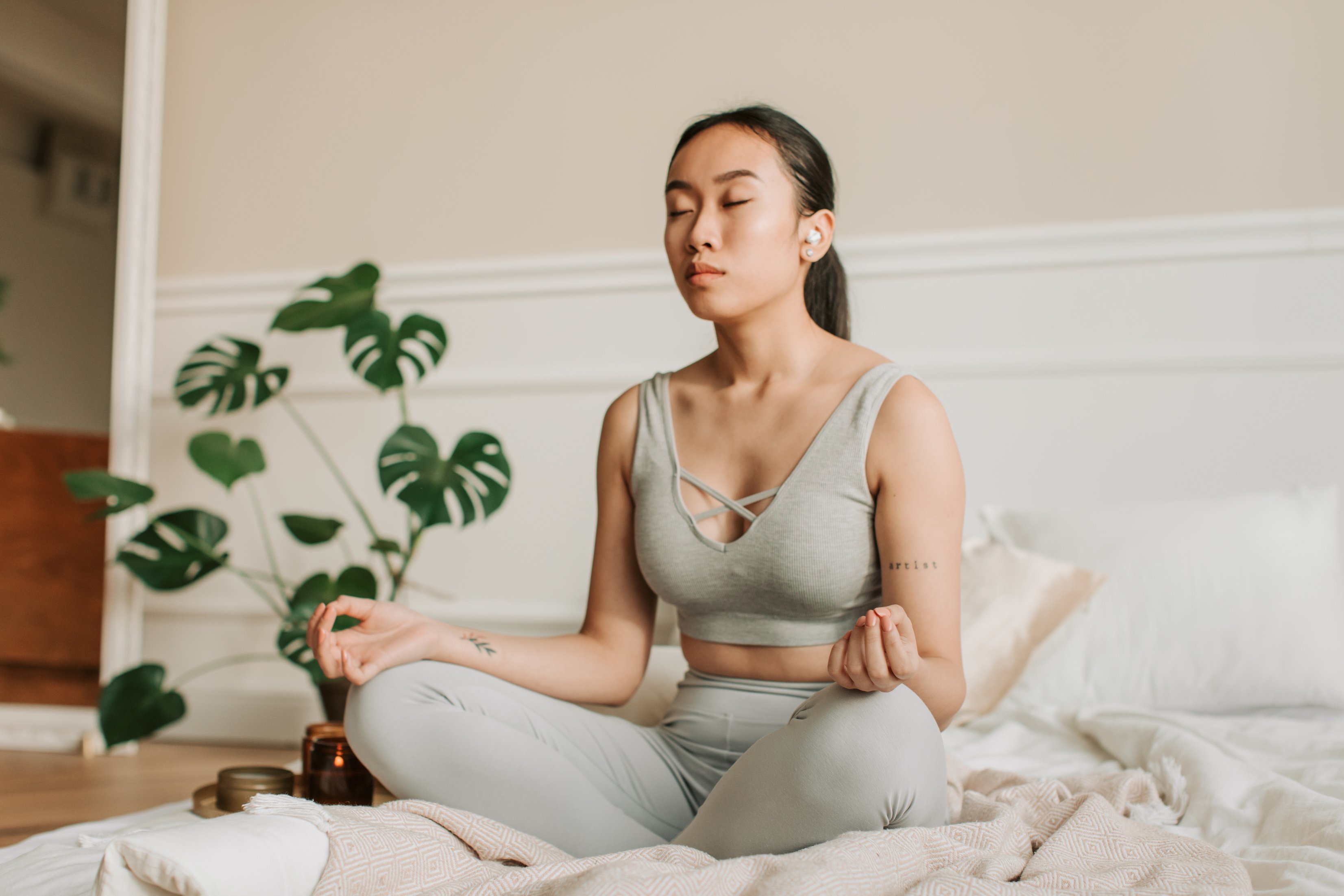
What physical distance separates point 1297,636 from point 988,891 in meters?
1.24

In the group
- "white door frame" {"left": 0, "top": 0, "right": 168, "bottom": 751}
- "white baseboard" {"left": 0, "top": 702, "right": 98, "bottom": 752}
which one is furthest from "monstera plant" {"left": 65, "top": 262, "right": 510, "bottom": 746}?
"white baseboard" {"left": 0, "top": 702, "right": 98, "bottom": 752}

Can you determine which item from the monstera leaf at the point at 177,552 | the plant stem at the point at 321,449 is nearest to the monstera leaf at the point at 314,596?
the monstera leaf at the point at 177,552

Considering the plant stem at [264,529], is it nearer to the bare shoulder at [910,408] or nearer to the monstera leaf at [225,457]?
the monstera leaf at [225,457]

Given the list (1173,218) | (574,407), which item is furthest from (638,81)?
(1173,218)

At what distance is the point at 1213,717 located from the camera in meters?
1.66

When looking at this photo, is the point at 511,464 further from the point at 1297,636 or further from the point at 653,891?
the point at 653,891

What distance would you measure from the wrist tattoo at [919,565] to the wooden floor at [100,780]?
1494 millimetres

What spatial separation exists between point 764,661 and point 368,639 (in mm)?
449

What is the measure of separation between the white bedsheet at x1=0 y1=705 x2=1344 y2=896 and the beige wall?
3.95ft

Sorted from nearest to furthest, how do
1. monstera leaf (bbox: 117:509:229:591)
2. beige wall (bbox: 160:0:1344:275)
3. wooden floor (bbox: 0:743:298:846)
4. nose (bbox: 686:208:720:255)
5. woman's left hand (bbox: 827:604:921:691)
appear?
woman's left hand (bbox: 827:604:921:691), nose (bbox: 686:208:720:255), wooden floor (bbox: 0:743:298:846), beige wall (bbox: 160:0:1344:275), monstera leaf (bbox: 117:509:229:591)

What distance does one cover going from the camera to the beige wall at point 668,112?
2.23 m

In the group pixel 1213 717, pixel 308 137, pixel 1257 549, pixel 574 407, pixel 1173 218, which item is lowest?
pixel 1213 717

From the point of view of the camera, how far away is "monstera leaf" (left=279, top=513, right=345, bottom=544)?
2.25 m

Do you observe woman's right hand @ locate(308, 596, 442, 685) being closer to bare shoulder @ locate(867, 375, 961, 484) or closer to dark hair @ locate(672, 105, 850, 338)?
bare shoulder @ locate(867, 375, 961, 484)
